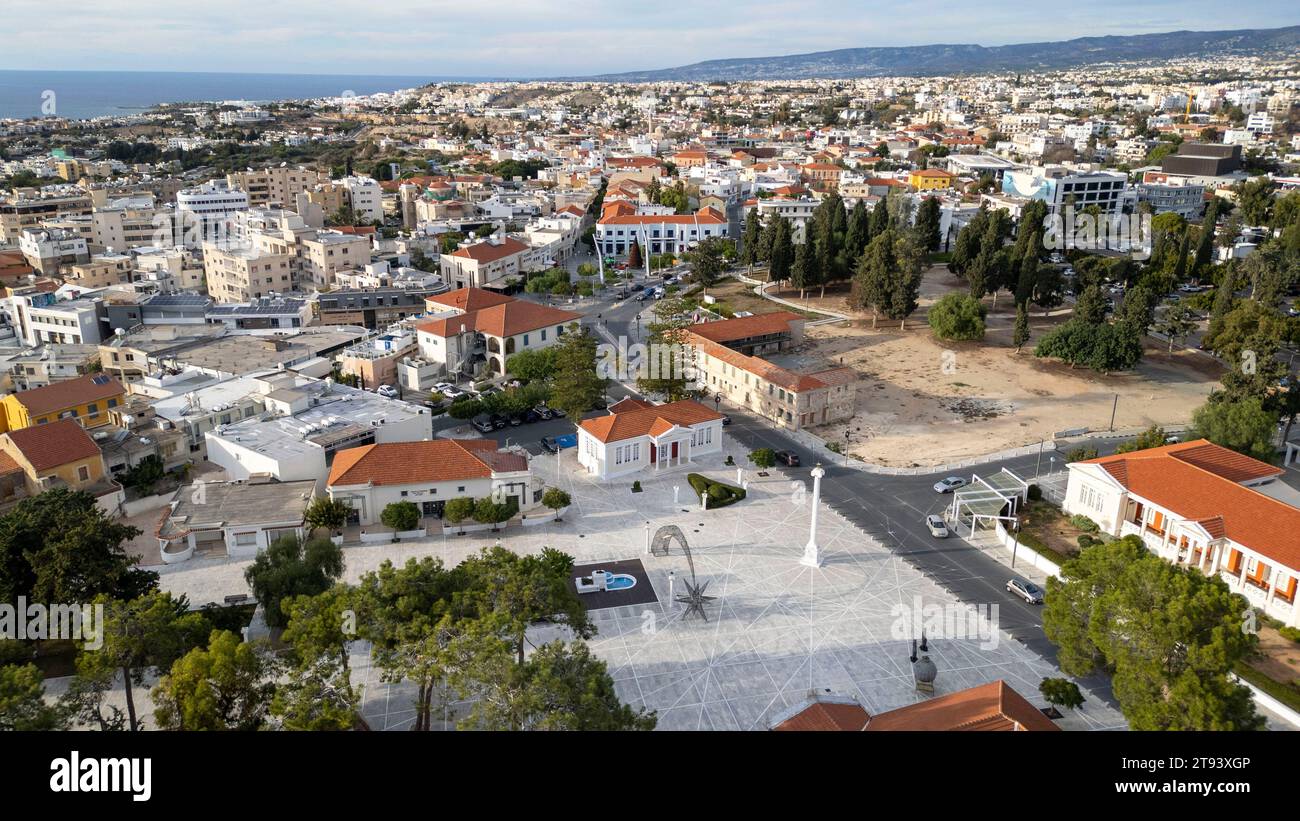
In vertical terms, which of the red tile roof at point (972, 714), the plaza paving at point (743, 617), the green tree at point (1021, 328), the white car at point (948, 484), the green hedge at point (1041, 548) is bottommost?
the plaza paving at point (743, 617)

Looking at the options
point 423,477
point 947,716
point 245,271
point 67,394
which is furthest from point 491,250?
point 947,716

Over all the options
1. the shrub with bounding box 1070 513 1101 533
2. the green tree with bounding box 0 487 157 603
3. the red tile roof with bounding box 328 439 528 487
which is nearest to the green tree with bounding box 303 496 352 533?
the red tile roof with bounding box 328 439 528 487

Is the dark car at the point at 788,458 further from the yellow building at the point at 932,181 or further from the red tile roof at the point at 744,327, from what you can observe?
the yellow building at the point at 932,181

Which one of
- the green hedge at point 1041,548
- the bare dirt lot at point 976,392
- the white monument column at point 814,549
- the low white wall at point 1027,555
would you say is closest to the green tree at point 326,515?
the white monument column at point 814,549
